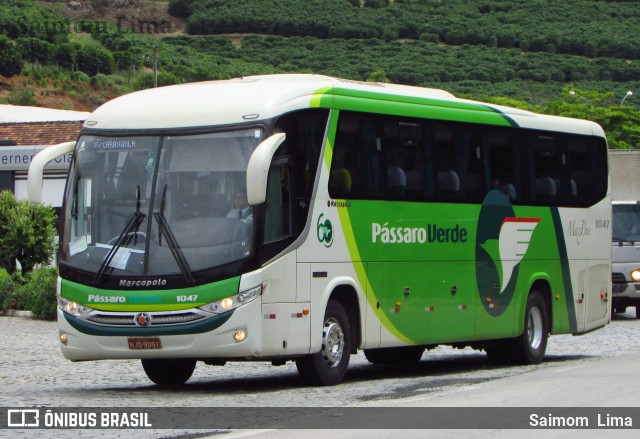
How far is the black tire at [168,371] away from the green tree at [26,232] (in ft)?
49.3

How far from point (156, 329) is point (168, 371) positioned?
196cm

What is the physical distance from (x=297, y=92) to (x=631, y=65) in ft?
399

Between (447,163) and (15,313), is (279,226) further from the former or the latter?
(15,313)

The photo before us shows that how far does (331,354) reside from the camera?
48.3 feet

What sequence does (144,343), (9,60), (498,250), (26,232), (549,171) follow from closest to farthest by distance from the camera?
(144,343)
(498,250)
(549,171)
(26,232)
(9,60)

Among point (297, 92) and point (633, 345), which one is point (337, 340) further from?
point (633, 345)

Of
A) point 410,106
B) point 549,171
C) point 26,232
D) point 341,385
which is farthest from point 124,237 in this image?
point 26,232

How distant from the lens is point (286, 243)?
13984mm

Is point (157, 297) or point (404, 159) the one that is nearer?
point (157, 297)

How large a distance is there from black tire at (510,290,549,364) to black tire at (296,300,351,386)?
4.45m

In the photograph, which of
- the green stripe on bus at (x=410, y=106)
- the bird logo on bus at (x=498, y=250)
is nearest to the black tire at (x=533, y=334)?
the bird logo on bus at (x=498, y=250)

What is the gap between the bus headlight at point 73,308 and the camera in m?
13.8

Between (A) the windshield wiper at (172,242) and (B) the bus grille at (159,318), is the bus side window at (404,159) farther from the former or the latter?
(B) the bus grille at (159,318)

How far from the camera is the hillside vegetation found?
97.2m
